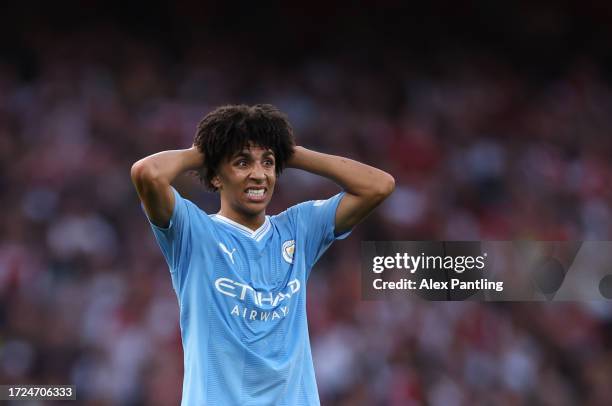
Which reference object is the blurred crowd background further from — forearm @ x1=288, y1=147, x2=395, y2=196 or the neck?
the neck

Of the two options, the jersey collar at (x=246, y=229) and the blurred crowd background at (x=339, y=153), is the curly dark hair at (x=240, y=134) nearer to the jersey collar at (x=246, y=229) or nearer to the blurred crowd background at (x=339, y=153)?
the jersey collar at (x=246, y=229)

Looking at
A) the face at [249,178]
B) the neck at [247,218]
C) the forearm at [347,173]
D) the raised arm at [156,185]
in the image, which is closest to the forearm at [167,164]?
the raised arm at [156,185]

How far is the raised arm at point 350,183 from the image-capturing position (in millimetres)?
3283

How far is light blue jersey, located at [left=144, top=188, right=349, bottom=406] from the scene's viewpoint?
9.57 feet

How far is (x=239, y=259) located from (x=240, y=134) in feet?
1.40

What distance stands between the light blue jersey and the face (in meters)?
0.09

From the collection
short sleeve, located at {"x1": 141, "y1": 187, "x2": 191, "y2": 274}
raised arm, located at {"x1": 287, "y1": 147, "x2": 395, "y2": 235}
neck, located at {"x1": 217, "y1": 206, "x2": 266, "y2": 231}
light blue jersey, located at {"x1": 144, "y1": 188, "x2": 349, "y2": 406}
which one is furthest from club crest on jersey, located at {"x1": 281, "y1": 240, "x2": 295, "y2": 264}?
short sleeve, located at {"x1": 141, "y1": 187, "x2": 191, "y2": 274}

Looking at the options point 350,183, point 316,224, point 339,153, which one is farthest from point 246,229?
point 339,153

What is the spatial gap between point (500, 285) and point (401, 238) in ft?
2.95

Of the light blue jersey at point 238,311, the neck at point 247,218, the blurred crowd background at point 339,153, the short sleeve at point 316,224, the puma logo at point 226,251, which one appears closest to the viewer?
the light blue jersey at point 238,311

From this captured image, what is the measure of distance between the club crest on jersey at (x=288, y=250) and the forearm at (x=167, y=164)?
42 centimetres

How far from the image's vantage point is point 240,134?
3070 millimetres

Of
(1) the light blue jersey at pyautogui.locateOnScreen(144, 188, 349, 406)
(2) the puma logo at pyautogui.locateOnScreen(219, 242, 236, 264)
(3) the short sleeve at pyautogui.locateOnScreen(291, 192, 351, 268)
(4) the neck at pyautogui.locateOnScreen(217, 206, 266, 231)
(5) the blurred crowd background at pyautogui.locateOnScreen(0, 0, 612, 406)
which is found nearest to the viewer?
(1) the light blue jersey at pyautogui.locateOnScreen(144, 188, 349, 406)

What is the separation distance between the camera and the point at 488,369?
728 cm
